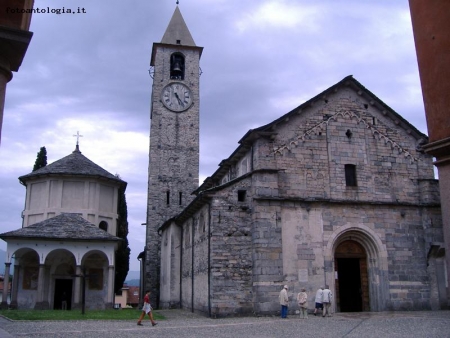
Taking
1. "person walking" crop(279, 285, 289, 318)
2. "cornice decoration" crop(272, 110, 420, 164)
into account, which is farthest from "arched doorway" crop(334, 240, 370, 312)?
"cornice decoration" crop(272, 110, 420, 164)

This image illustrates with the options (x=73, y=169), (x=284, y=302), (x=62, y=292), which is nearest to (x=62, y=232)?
(x=62, y=292)

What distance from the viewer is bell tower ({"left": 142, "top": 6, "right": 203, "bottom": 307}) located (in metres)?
34.1

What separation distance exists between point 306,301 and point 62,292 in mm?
17767

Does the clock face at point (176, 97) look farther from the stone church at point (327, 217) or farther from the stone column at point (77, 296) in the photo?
the stone column at point (77, 296)

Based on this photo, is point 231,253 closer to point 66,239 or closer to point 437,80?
point 66,239

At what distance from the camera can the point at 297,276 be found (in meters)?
19.8

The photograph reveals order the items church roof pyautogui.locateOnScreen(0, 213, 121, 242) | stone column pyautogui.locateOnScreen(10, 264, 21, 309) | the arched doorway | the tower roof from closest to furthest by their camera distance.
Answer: the arched doorway → stone column pyautogui.locateOnScreen(10, 264, 21, 309) → church roof pyautogui.locateOnScreen(0, 213, 121, 242) → the tower roof

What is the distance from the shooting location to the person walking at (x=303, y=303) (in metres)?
18.4

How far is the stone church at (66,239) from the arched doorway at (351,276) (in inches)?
496

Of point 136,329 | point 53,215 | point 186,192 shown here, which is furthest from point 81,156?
point 136,329

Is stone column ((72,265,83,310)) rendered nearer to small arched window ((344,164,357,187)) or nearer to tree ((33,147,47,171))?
tree ((33,147,47,171))

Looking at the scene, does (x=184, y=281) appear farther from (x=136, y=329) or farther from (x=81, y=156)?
(x=81, y=156)

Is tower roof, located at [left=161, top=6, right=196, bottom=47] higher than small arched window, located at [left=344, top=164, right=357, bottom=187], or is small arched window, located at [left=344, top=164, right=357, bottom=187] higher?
tower roof, located at [left=161, top=6, right=196, bottom=47]

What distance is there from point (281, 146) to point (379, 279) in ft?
24.8
